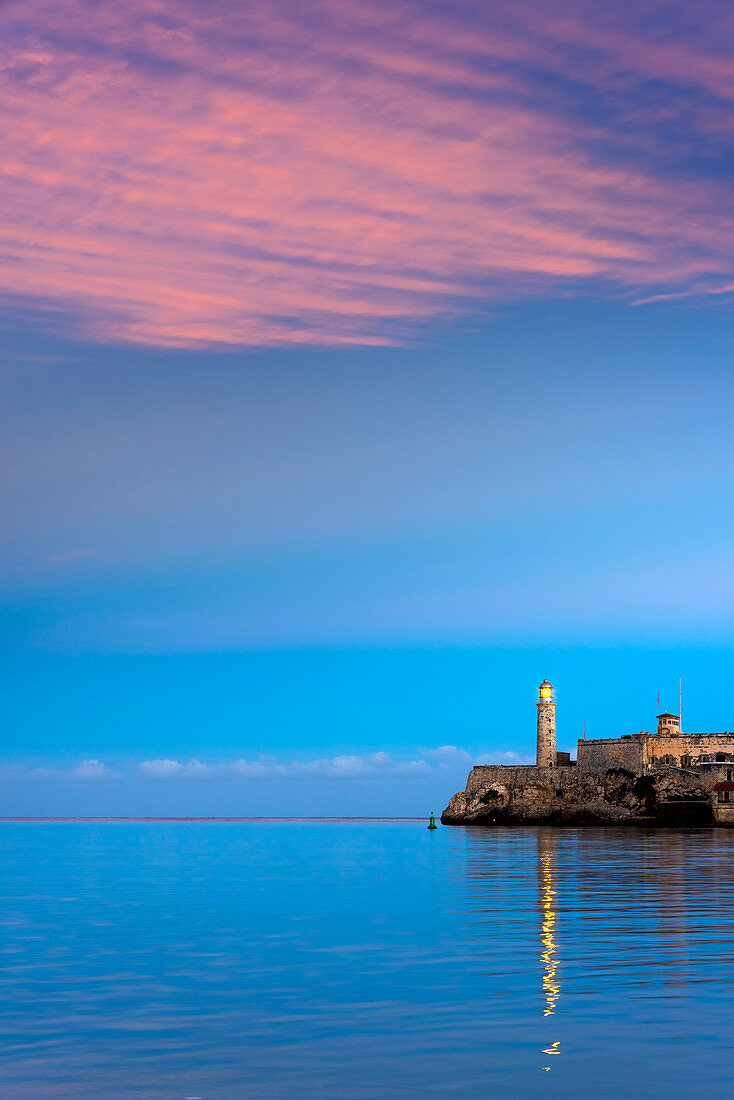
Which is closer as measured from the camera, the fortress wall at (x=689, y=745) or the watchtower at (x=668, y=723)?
the fortress wall at (x=689, y=745)

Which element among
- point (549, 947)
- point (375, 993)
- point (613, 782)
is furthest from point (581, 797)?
point (375, 993)

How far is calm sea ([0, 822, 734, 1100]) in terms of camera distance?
13859mm

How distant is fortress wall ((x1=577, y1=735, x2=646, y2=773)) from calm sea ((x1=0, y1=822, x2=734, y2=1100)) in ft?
276

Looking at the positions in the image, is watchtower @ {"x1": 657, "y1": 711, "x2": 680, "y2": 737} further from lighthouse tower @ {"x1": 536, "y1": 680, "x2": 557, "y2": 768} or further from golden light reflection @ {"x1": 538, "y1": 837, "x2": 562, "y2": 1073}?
golden light reflection @ {"x1": 538, "y1": 837, "x2": 562, "y2": 1073}

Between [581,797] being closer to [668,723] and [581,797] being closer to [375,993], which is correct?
[668,723]

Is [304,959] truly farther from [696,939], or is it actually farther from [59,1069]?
[59,1069]

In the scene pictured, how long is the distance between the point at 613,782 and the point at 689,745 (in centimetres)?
827

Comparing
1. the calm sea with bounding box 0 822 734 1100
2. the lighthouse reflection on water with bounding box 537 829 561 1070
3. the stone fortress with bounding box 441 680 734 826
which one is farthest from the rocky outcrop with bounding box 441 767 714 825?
the calm sea with bounding box 0 822 734 1100

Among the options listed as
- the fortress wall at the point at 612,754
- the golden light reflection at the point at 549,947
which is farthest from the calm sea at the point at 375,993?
the fortress wall at the point at 612,754

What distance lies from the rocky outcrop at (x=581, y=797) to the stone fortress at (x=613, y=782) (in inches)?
3.7

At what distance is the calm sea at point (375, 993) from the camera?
546 inches

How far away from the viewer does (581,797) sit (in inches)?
4993

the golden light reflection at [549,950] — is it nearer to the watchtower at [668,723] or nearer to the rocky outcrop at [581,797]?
the rocky outcrop at [581,797]

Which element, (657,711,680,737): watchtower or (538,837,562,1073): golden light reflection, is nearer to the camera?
(538,837,562,1073): golden light reflection
